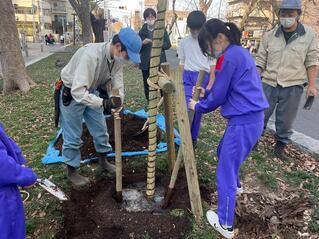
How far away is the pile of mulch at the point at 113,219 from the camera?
2602mm

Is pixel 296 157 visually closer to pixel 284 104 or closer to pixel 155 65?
pixel 284 104

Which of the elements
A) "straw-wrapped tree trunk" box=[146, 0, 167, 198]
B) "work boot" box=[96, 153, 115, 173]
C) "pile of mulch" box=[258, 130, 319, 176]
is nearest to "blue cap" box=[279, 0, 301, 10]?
"straw-wrapped tree trunk" box=[146, 0, 167, 198]

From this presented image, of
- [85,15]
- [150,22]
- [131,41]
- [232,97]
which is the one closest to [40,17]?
[85,15]

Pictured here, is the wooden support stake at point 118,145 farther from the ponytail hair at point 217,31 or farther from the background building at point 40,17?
the background building at point 40,17

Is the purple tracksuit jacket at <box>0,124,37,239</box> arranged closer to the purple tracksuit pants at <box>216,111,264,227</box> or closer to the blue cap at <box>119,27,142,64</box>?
the blue cap at <box>119,27,142,64</box>

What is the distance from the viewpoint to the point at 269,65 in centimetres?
396

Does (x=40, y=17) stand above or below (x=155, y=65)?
below

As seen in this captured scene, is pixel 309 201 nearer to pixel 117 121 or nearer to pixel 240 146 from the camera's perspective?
pixel 240 146

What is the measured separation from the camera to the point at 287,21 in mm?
3545

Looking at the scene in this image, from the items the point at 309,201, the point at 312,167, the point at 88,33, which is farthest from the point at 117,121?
the point at 88,33

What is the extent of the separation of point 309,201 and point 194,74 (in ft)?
6.80

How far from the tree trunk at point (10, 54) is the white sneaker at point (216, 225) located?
7195mm

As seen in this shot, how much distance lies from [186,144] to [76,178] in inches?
59.8

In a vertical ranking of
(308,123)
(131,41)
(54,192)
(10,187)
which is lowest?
(308,123)
